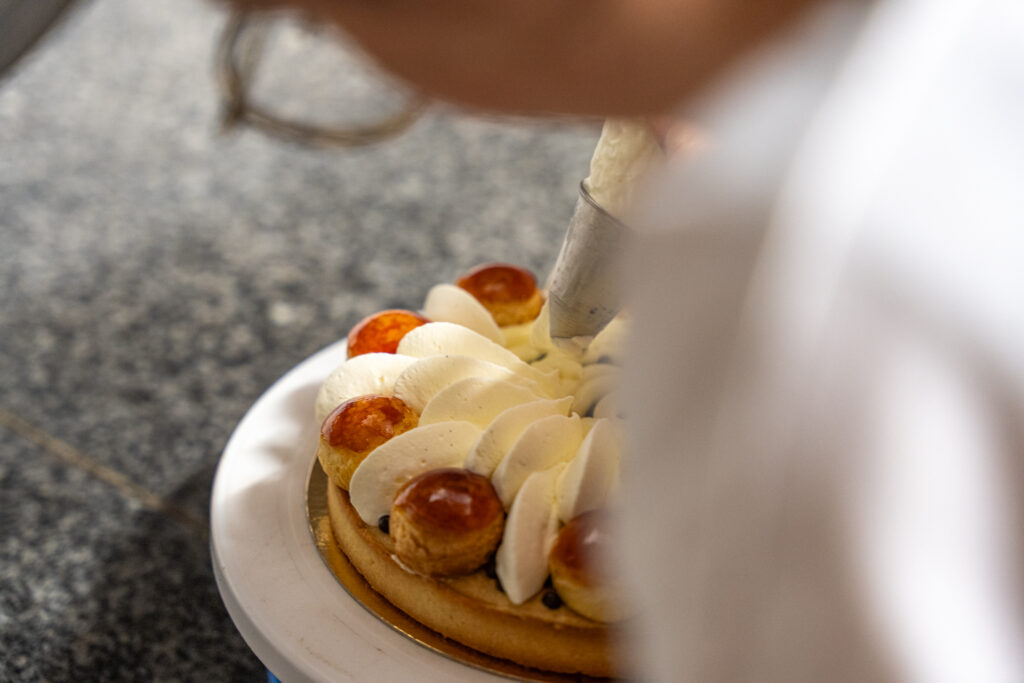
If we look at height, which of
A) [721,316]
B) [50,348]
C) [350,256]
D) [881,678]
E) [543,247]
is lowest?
[50,348]

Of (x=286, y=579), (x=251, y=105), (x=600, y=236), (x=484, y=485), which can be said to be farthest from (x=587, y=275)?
(x=251, y=105)

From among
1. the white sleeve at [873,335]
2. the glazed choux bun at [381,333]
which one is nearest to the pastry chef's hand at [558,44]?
the white sleeve at [873,335]

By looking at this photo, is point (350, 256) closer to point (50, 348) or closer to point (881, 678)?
point (50, 348)

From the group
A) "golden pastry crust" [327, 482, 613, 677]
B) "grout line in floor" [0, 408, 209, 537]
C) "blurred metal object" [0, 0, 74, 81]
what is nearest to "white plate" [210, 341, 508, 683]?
"golden pastry crust" [327, 482, 613, 677]

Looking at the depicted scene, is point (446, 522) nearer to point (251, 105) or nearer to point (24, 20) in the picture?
point (24, 20)

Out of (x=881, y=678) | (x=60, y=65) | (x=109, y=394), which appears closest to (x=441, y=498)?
(x=881, y=678)

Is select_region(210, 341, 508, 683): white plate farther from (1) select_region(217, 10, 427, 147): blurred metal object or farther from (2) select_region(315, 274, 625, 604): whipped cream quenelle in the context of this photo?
(1) select_region(217, 10, 427, 147): blurred metal object

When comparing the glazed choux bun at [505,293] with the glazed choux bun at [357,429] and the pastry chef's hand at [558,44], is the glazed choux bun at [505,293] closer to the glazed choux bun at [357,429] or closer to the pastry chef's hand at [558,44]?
the glazed choux bun at [357,429]
